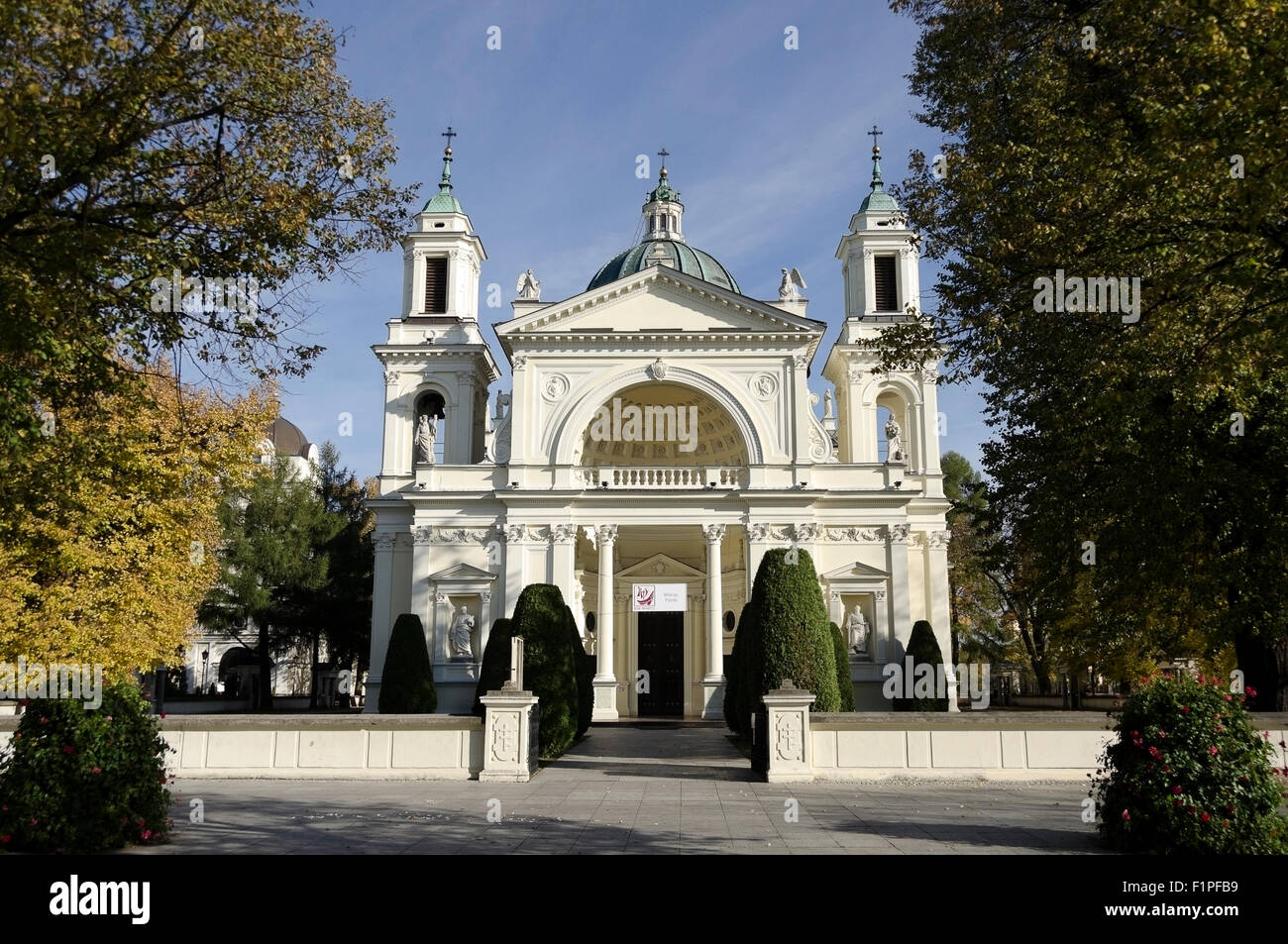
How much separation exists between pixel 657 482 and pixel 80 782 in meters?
27.6

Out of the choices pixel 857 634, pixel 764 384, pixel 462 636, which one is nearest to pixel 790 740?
pixel 857 634

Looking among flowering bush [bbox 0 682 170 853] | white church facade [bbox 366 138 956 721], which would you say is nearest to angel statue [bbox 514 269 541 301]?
white church facade [bbox 366 138 956 721]

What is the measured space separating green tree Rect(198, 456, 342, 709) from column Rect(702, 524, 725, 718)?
19279mm

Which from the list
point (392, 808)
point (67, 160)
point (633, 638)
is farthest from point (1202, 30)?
point (633, 638)

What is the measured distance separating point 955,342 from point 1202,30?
18.4 ft

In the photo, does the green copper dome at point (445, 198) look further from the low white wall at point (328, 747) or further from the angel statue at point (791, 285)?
the low white wall at point (328, 747)

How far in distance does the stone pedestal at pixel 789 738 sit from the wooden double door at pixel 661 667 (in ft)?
73.3

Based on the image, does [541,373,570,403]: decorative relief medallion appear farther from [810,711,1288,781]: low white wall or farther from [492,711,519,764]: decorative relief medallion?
[810,711,1288,781]: low white wall

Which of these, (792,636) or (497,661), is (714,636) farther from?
(792,636)

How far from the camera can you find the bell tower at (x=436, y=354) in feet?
133

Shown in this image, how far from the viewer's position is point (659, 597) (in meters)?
37.9

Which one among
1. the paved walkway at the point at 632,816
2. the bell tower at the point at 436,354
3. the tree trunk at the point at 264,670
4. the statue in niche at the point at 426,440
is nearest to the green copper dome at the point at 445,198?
the bell tower at the point at 436,354

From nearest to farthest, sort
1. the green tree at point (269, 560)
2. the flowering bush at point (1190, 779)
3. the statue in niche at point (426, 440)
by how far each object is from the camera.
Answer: the flowering bush at point (1190, 779), the statue in niche at point (426, 440), the green tree at point (269, 560)

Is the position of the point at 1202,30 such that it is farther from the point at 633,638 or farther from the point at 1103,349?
the point at 633,638
